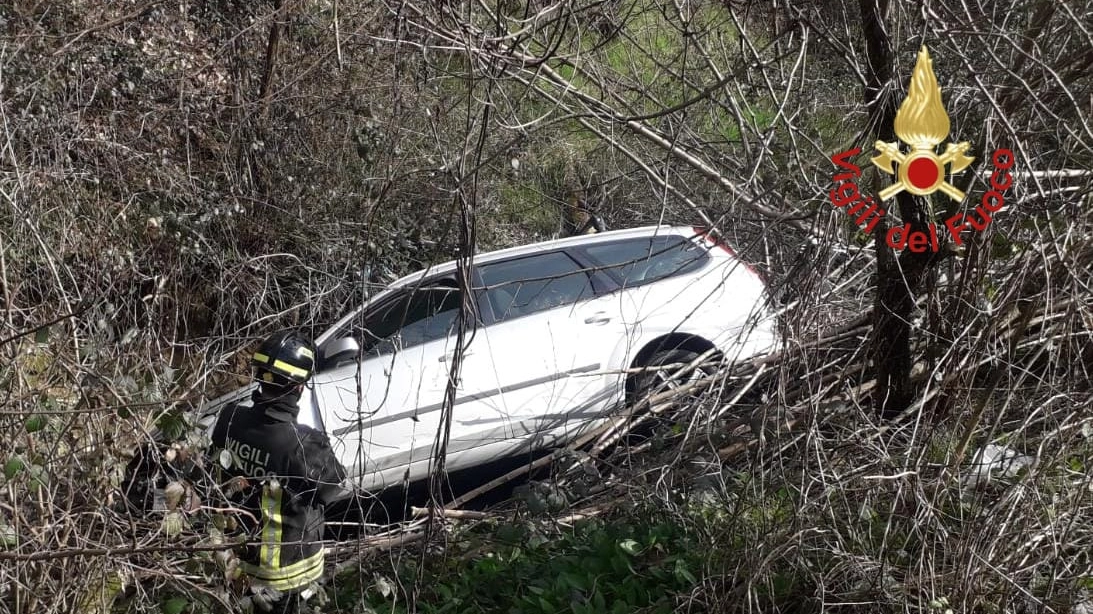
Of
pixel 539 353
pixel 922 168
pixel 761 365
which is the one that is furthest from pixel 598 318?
pixel 922 168

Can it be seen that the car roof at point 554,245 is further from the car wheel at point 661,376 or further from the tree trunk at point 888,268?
the tree trunk at point 888,268

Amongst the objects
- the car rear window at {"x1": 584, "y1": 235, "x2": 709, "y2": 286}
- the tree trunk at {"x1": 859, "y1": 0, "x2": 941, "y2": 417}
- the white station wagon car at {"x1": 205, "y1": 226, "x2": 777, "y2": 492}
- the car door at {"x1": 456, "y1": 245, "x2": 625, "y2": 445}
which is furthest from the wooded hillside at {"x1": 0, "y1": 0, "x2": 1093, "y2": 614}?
the car door at {"x1": 456, "y1": 245, "x2": 625, "y2": 445}

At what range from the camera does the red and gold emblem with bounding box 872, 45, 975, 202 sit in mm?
3871

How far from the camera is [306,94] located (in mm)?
7926

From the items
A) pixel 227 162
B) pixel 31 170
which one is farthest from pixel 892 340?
pixel 227 162

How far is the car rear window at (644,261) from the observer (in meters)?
5.93

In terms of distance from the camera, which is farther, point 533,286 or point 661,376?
point 533,286

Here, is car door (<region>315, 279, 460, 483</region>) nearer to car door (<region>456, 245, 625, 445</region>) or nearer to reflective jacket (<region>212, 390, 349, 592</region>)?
car door (<region>456, 245, 625, 445</region>)

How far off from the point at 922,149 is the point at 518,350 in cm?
268

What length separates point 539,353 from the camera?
226 inches

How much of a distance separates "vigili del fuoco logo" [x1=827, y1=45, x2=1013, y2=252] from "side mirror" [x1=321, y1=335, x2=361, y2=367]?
2496mm

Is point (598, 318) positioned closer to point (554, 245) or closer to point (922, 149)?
point (554, 245)

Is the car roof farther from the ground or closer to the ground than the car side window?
farther from the ground

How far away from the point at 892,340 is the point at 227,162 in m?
5.50
